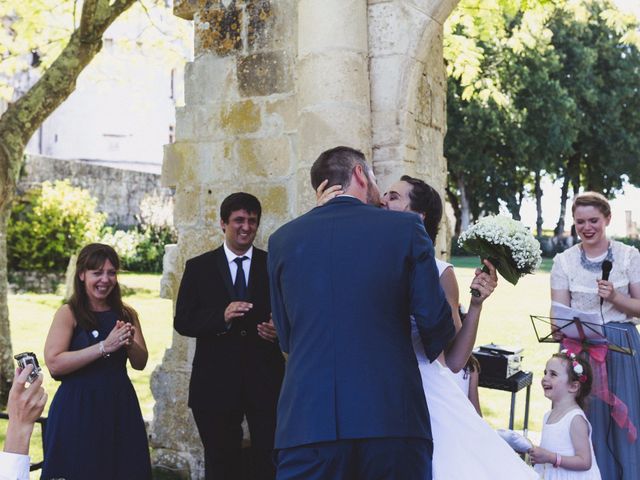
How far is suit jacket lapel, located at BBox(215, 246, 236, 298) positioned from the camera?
4.14 metres

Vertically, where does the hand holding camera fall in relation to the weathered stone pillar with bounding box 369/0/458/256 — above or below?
below

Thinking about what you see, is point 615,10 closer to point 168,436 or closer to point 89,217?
point 168,436

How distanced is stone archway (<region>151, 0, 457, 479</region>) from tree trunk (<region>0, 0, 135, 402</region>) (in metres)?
2.13

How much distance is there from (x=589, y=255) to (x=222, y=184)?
239 centimetres

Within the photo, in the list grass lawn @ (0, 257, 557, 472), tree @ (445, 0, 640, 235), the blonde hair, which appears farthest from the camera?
tree @ (445, 0, 640, 235)

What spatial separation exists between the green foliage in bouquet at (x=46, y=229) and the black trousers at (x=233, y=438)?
43.4 feet

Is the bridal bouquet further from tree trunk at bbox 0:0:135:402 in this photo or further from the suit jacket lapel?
tree trunk at bbox 0:0:135:402

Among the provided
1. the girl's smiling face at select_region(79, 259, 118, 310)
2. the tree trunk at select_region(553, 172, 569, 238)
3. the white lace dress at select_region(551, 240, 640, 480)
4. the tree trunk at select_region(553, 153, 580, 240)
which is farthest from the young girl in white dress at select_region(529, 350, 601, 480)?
the tree trunk at select_region(553, 172, 569, 238)

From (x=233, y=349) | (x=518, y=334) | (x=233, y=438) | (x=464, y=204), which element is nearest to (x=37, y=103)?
(x=233, y=349)

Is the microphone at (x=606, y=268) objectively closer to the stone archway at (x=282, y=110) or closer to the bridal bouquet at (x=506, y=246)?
the stone archway at (x=282, y=110)

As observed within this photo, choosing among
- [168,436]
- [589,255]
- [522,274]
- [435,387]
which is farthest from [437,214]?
[168,436]

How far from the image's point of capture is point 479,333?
1112cm

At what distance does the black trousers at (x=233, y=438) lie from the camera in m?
4.07

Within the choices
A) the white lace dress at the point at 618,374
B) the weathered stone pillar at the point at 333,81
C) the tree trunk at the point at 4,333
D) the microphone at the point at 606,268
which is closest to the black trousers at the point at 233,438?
the weathered stone pillar at the point at 333,81
